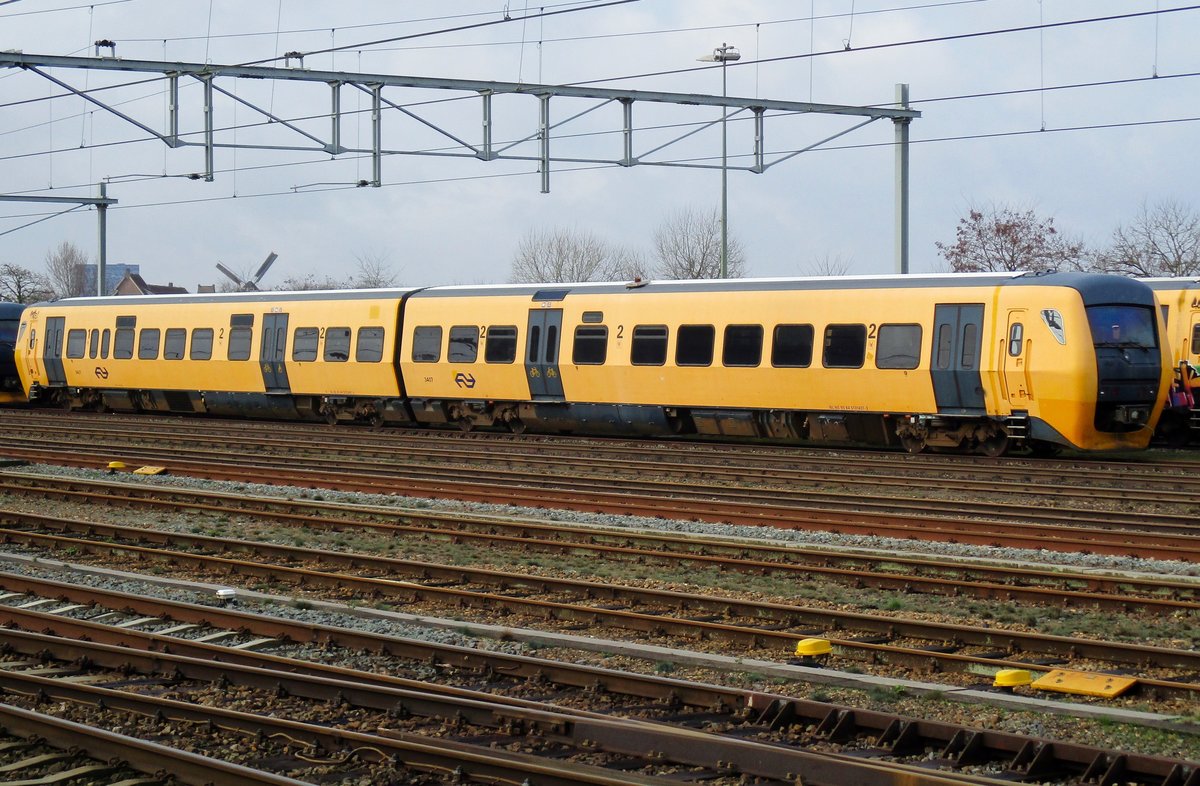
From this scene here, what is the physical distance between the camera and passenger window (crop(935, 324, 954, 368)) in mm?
20641

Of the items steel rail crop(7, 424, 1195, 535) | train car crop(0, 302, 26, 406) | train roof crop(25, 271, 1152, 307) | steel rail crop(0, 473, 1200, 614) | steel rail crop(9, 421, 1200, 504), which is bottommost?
steel rail crop(0, 473, 1200, 614)

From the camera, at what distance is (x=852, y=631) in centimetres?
986

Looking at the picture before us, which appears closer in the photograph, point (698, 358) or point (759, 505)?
point (759, 505)

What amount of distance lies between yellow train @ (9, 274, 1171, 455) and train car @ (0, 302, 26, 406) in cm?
753

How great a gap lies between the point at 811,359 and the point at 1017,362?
11.6ft

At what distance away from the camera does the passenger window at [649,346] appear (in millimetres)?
24203

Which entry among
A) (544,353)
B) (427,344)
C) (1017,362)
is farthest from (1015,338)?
(427,344)

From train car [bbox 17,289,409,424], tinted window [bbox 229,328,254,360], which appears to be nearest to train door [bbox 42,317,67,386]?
train car [bbox 17,289,409,424]

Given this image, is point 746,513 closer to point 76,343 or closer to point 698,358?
point 698,358

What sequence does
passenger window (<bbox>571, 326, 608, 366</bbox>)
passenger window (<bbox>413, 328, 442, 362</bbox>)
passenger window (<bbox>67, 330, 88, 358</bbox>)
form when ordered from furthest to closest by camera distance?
passenger window (<bbox>67, 330, 88, 358</bbox>)
passenger window (<bbox>413, 328, 442, 362</bbox>)
passenger window (<bbox>571, 326, 608, 366</bbox>)

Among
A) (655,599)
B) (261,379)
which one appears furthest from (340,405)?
(655,599)

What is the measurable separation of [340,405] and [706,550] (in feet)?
61.1

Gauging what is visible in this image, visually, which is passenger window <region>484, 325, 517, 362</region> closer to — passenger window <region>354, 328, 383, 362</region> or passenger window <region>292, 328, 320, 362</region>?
passenger window <region>354, 328, 383, 362</region>

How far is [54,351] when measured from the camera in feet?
122
